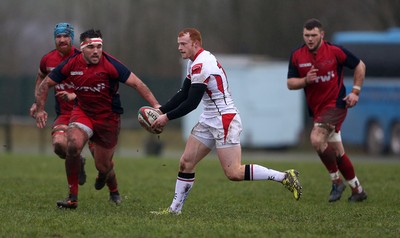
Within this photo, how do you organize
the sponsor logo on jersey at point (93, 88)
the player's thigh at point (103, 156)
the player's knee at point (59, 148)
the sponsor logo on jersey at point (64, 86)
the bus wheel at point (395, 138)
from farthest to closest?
the bus wheel at point (395, 138)
the sponsor logo on jersey at point (64, 86)
the player's knee at point (59, 148)
the player's thigh at point (103, 156)
the sponsor logo on jersey at point (93, 88)

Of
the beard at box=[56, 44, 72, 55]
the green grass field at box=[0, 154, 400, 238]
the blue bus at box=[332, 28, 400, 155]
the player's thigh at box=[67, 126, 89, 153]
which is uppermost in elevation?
the beard at box=[56, 44, 72, 55]

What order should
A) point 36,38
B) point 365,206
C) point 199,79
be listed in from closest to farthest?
point 199,79, point 365,206, point 36,38

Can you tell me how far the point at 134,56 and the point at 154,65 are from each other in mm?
1027

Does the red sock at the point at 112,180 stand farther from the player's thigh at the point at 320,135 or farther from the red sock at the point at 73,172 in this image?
the player's thigh at the point at 320,135

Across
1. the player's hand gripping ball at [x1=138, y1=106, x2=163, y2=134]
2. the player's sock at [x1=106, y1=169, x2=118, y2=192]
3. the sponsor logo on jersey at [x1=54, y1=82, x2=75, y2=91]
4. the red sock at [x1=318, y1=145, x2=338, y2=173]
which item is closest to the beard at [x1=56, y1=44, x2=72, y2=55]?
the sponsor logo on jersey at [x1=54, y1=82, x2=75, y2=91]

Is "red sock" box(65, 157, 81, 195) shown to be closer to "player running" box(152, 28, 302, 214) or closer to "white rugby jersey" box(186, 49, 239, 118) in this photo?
"player running" box(152, 28, 302, 214)

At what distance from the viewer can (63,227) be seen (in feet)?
33.4

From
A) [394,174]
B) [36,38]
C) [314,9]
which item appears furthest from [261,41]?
[394,174]

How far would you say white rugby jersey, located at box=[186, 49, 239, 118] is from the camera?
36.8 ft

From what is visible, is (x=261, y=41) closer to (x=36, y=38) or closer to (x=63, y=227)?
(x=36, y=38)

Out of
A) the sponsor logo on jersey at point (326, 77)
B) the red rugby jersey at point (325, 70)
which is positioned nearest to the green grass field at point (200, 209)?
the red rugby jersey at point (325, 70)

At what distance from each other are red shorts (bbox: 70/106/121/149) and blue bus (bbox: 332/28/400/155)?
18.9 m

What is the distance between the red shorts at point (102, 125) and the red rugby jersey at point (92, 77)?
79mm

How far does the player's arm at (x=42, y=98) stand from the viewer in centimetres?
1215
